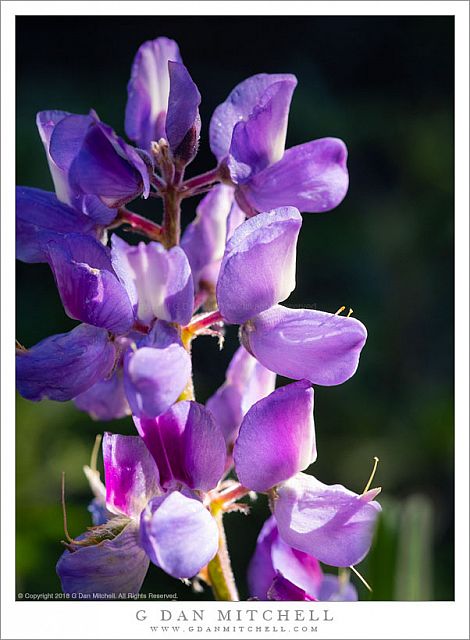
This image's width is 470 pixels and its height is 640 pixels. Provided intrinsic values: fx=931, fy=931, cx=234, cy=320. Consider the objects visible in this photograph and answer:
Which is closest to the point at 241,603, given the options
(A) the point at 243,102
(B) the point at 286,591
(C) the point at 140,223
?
(B) the point at 286,591

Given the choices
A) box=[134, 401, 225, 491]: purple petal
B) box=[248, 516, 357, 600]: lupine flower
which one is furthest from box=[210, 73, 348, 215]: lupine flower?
box=[248, 516, 357, 600]: lupine flower

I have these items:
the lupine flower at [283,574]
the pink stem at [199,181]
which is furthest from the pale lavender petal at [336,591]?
the pink stem at [199,181]

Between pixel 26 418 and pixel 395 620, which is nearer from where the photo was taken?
pixel 395 620

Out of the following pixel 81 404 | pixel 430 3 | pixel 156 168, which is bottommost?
pixel 81 404

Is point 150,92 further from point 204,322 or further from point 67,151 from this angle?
point 204,322

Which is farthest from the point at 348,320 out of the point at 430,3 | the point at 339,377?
the point at 430,3

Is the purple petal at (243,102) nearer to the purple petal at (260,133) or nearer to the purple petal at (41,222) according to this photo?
the purple petal at (260,133)

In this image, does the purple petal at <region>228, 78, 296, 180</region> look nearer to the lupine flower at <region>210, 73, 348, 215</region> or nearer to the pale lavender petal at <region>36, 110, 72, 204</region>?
the lupine flower at <region>210, 73, 348, 215</region>
